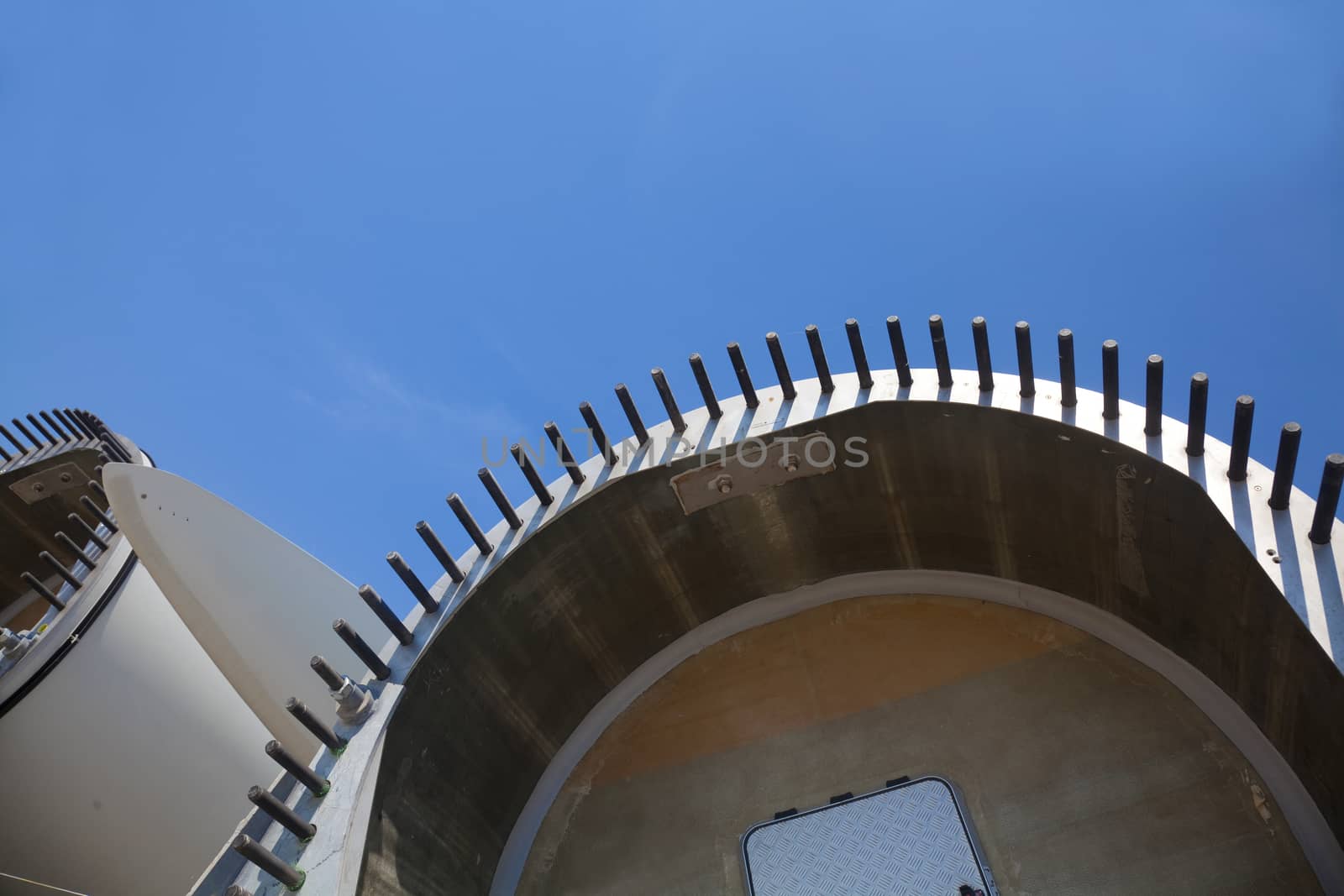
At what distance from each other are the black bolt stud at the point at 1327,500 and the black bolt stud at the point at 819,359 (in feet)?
7.72

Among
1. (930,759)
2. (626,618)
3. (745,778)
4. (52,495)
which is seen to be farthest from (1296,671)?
(52,495)

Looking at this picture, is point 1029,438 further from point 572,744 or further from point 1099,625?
point 572,744

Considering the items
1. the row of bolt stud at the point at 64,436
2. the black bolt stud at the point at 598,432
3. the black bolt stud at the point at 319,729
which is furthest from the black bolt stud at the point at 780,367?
the row of bolt stud at the point at 64,436

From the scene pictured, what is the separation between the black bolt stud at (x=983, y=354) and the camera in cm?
464

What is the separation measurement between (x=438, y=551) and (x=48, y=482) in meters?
7.40

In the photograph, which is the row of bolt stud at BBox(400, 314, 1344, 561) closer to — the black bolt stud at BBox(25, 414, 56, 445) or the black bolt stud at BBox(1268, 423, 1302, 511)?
the black bolt stud at BBox(1268, 423, 1302, 511)

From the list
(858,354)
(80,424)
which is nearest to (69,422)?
(80,424)

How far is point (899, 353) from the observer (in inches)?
196

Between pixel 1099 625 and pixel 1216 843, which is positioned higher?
pixel 1099 625

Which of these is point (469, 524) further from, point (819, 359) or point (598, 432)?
point (819, 359)

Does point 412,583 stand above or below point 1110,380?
below

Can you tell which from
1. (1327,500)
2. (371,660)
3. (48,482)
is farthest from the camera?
(48,482)

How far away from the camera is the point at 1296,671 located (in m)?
3.75

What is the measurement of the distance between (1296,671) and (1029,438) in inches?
59.5
